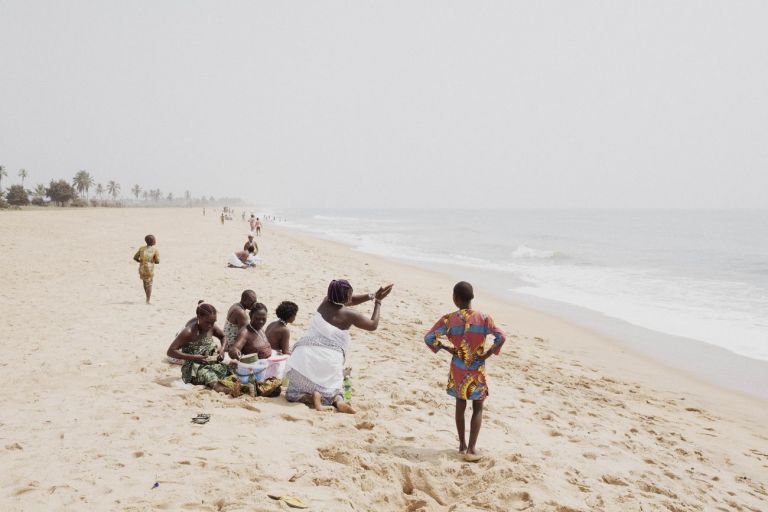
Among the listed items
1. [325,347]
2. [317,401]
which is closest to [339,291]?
[325,347]

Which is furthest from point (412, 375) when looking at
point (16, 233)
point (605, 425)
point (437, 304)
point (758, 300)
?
point (16, 233)

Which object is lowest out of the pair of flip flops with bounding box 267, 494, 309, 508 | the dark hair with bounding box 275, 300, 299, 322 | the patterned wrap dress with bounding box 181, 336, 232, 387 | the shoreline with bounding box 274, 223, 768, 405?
the shoreline with bounding box 274, 223, 768, 405

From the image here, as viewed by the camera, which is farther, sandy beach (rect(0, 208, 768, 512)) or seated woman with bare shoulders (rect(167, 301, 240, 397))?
seated woman with bare shoulders (rect(167, 301, 240, 397))

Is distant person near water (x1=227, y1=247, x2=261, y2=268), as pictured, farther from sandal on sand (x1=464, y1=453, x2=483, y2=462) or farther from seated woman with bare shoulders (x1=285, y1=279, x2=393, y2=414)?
sandal on sand (x1=464, y1=453, x2=483, y2=462)

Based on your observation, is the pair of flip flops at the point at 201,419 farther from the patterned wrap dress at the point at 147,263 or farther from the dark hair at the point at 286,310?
the patterned wrap dress at the point at 147,263

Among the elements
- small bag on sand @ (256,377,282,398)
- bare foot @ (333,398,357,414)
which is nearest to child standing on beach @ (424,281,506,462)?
bare foot @ (333,398,357,414)

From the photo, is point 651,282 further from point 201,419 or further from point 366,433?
point 201,419

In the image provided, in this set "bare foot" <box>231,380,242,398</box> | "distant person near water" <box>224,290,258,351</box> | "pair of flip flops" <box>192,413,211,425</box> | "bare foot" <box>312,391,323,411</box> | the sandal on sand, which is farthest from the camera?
"distant person near water" <box>224,290,258,351</box>

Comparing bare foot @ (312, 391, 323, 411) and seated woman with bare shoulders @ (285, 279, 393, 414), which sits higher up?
seated woman with bare shoulders @ (285, 279, 393, 414)

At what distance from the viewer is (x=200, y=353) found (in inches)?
220

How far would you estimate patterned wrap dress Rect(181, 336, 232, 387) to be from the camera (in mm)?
5445

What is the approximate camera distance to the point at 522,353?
896 cm

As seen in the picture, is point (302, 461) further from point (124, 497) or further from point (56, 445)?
point (56, 445)

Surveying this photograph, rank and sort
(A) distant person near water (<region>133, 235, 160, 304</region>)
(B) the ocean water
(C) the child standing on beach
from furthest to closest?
(B) the ocean water
(A) distant person near water (<region>133, 235, 160, 304</region>)
(C) the child standing on beach
